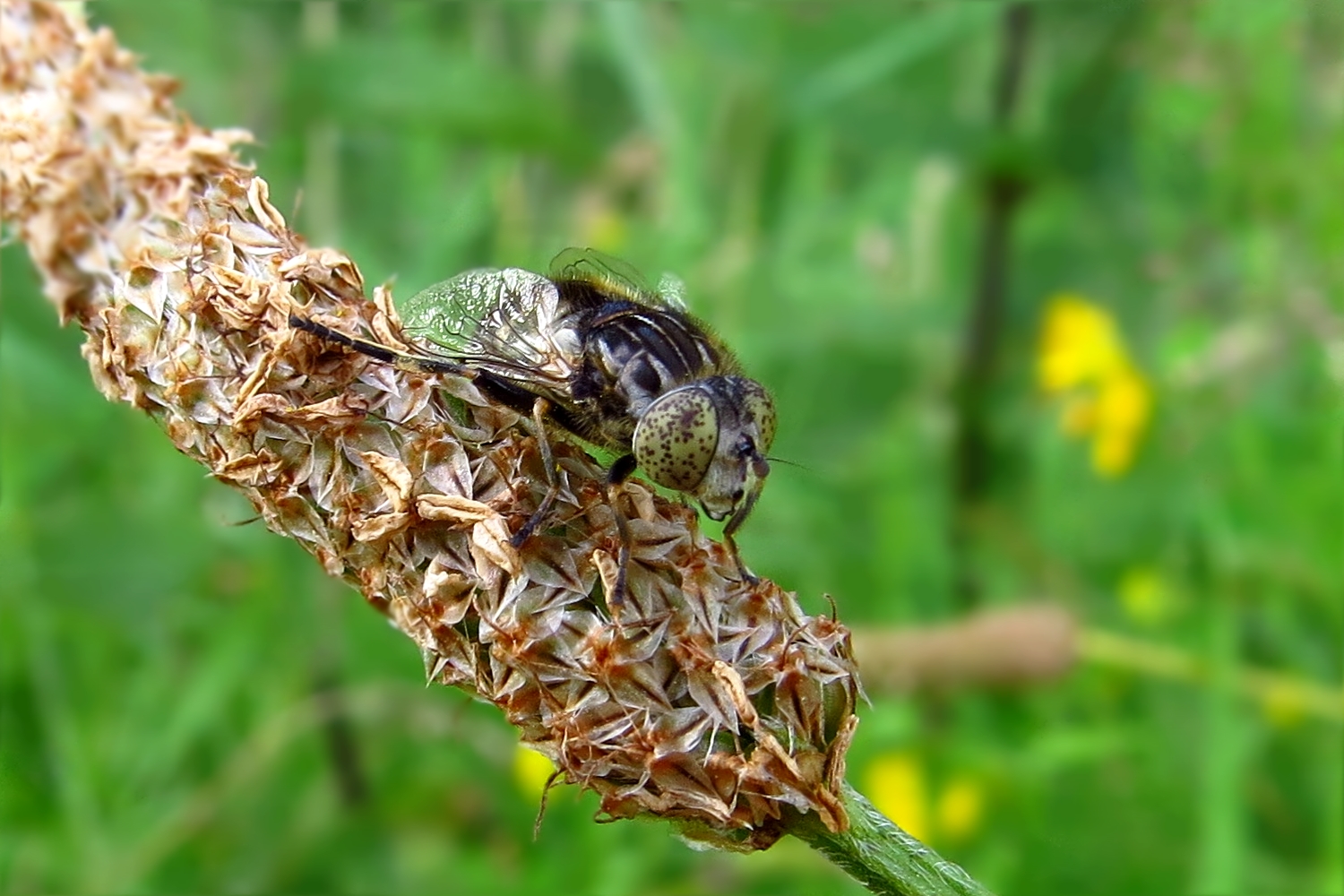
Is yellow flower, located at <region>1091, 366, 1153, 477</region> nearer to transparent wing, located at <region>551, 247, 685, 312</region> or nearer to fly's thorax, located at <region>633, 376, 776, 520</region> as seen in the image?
transparent wing, located at <region>551, 247, 685, 312</region>

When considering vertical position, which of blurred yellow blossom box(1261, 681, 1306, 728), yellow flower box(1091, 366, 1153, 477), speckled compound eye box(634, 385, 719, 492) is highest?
yellow flower box(1091, 366, 1153, 477)

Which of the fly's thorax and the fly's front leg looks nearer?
the fly's front leg

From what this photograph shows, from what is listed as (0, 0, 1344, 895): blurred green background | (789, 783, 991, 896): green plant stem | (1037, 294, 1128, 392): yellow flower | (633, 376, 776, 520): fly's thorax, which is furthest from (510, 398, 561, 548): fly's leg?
(1037, 294, 1128, 392): yellow flower

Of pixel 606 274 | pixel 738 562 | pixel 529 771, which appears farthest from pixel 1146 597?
pixel 738 562

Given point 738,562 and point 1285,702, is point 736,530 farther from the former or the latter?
point 1285,702

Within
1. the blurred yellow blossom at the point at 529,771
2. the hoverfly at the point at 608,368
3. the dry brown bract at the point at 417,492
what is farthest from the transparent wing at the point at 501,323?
the blurred yellow blossom at the point at 529,771
